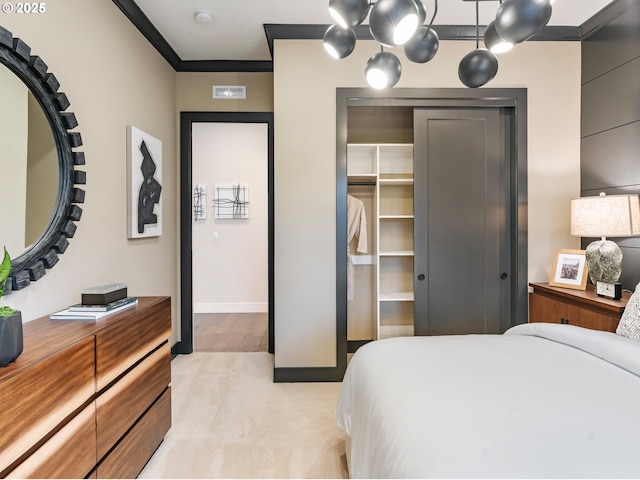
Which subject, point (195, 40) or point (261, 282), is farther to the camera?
point (261, 282)

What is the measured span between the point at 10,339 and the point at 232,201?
4280 millimetres

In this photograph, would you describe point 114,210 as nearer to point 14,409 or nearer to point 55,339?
point 55,339

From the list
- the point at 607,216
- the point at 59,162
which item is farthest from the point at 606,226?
the point at 59,162

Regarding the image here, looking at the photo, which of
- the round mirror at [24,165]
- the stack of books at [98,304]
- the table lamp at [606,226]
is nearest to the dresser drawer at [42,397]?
the stack of books at [98,304]

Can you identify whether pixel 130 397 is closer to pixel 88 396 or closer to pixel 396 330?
pixel 88 396

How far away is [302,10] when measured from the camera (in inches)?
106

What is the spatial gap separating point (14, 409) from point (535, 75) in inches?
151

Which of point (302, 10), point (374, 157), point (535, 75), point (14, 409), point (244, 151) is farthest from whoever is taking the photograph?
point (244, 151)

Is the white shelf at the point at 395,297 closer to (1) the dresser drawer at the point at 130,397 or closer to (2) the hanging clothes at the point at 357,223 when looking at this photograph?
(2) the hanging clothes at the point at 357,223

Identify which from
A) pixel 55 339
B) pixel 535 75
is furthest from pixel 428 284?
pixel 55 339

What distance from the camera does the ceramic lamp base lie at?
2312 millimetres

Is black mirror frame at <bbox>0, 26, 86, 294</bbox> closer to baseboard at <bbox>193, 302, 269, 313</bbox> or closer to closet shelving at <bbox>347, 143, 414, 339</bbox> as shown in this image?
closet shelving at <bbox>347, 143, 414, 339</bbox>

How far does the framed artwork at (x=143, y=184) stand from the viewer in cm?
256

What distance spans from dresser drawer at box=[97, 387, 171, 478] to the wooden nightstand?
2.72m
